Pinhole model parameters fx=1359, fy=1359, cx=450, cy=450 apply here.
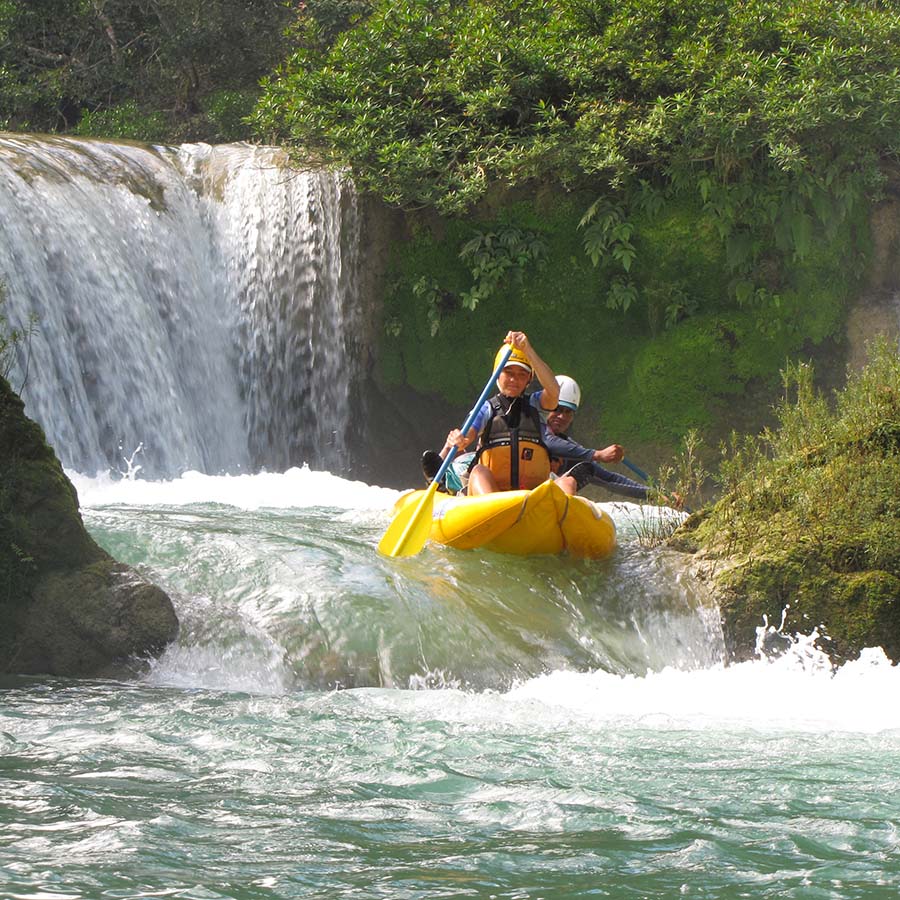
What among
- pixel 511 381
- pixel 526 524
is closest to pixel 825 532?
pixel 526 524

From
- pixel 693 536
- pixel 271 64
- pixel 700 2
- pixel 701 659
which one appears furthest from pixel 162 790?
pixel 271 64

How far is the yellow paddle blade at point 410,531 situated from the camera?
25.0ft

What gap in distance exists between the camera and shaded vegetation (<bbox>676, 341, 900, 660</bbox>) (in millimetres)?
6887

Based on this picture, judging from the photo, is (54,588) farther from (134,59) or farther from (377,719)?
(134,59)

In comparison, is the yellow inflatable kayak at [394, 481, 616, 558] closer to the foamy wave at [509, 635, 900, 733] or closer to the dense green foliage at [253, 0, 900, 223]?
the foamy wave at [509, 635, 900, 733]

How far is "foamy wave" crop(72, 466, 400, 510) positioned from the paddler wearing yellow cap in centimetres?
251

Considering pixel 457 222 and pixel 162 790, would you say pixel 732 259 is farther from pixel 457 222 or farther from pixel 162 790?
pixel 162 790

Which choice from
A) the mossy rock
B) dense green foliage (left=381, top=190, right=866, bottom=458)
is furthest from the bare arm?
dense green foliage (left=381, top=190, right=866, bottom=458)

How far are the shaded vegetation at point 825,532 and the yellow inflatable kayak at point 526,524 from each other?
0.58 metres

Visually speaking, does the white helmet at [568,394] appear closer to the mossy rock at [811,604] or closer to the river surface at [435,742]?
the river surface at [435,742]

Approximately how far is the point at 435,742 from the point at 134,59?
17604 millimetres

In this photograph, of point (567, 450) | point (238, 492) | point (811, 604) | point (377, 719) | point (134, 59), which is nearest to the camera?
point (377, 719)

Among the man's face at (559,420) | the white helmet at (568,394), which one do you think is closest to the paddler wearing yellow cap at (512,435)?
the man's face at (559,420)

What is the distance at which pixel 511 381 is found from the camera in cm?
837
